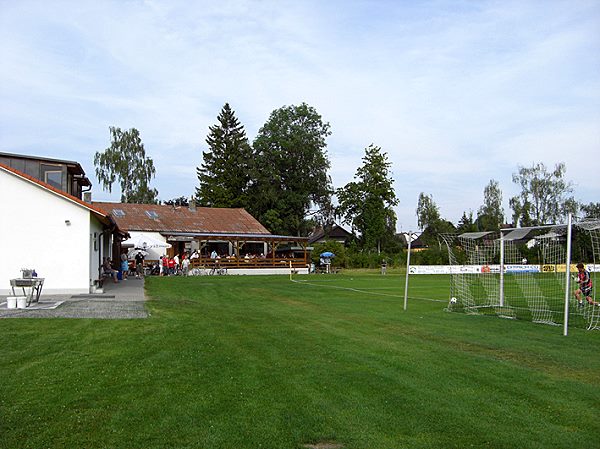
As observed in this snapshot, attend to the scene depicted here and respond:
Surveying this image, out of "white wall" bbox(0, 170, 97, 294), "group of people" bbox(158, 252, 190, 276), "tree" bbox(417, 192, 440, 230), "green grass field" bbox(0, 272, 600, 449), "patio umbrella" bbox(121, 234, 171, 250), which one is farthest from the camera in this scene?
"tree" bbox(417, 192, 440, 230)

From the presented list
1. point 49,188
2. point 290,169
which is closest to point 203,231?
point 290,169

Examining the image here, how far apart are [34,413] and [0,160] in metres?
21.0

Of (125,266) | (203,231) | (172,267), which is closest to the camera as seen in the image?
(125,266)

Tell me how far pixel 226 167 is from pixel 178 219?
18.3m

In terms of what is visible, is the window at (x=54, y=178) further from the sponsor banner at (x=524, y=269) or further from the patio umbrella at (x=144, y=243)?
the sponsor banner at (x=524, y=269)

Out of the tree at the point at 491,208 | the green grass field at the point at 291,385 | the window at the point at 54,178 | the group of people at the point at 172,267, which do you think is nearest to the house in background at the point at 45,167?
the window at the point at 54,178

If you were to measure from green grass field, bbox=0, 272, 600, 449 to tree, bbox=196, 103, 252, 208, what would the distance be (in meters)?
55.0

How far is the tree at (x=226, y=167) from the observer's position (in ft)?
225

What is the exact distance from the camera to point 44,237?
20812mm

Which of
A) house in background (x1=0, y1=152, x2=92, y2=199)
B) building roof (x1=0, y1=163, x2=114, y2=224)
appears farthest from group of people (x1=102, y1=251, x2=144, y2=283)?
building roof (x1=0, y1=163, x2=114, y2=224)

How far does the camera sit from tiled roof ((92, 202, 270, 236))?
162 ft

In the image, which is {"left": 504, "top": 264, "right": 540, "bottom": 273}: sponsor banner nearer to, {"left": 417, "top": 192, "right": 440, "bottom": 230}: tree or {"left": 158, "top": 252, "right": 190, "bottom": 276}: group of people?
{"left": 158, "top": 252, "right": 190, "bottom": 276}: group of people

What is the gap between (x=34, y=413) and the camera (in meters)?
6.31

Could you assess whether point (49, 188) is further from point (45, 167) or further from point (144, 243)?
point (144, 243)
